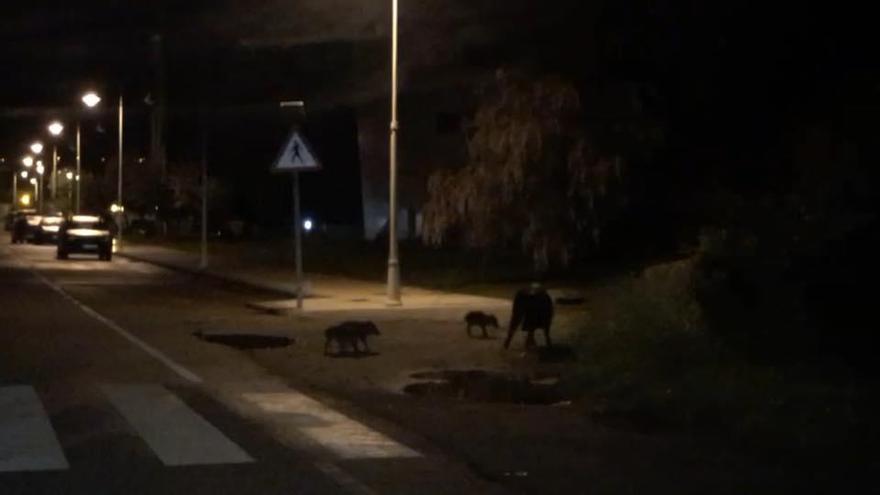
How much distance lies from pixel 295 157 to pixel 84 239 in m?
32.3

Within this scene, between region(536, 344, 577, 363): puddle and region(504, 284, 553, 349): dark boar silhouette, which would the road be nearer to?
region(504, 284, 553, 349): dark boar silhouette

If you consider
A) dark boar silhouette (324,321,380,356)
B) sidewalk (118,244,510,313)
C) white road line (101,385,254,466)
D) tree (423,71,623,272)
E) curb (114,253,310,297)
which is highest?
tree (423,71,623,272)

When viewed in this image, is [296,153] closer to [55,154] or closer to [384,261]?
[384,261]

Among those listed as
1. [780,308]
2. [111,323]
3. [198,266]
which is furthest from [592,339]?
[198,266]

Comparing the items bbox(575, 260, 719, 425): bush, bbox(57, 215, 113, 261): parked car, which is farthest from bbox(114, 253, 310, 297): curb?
bbox(575, 260, 719, 425): bush

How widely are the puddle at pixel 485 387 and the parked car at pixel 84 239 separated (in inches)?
1627

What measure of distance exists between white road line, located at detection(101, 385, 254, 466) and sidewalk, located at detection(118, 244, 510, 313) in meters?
13.5

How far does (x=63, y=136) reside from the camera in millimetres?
130500

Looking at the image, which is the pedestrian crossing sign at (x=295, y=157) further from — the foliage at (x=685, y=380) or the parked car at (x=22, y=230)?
the parked car at (x=22, y=230)

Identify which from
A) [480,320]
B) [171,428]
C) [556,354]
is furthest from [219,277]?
[171,428]

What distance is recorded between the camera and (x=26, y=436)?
13.4m

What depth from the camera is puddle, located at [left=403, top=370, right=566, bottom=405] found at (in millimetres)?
16250

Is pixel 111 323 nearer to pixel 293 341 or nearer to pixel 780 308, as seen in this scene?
pixel 293 341

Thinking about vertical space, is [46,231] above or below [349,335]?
above
